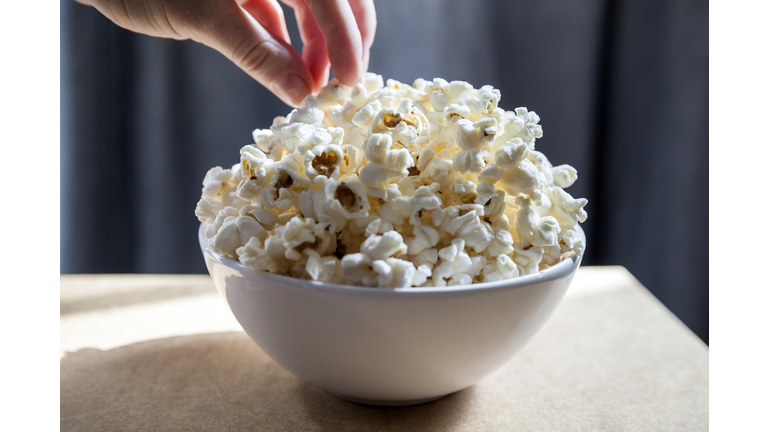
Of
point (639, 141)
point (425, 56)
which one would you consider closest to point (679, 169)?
point (639, 141)

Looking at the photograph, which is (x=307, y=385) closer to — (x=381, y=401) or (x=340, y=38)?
(x=381, y=401)

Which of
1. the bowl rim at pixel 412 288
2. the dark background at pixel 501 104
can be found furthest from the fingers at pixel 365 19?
the dark background at pixel 501 104

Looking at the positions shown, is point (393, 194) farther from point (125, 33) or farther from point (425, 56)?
point (125, 33)

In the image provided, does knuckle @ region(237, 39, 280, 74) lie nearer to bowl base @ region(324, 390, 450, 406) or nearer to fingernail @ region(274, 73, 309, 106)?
fingernail @ region(274, 73, 309, 106)

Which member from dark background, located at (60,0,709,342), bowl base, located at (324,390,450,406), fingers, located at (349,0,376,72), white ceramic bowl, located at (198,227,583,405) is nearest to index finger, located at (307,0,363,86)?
fingers, located at (349,0,376,72)

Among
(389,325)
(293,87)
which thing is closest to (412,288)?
(389,325)
